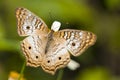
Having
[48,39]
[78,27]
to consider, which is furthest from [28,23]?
[78,27]

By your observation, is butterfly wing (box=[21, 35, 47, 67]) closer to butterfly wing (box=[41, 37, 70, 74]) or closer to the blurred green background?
butterfly wing (box=[41, 37, 70, 74])

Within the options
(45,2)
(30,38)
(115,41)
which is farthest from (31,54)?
(115,41)

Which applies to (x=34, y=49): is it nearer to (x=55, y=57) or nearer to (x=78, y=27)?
(x=55, y=57)

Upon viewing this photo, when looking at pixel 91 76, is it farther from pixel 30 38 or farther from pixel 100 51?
pixel 30 38

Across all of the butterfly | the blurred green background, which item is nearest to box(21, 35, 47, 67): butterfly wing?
the butterfly

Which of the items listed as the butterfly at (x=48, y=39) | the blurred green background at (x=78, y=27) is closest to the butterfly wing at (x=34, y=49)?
the butterfly at (x=48, y=39)
